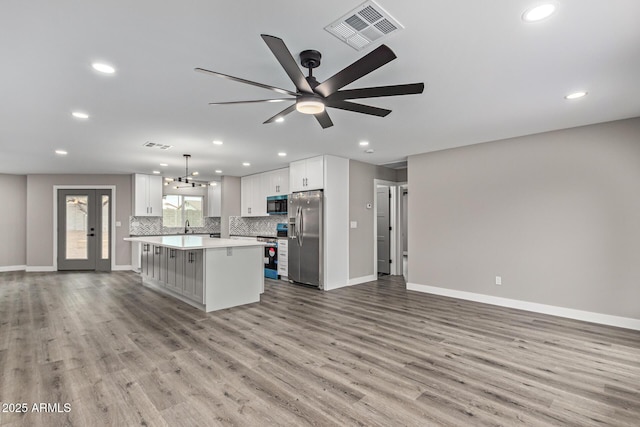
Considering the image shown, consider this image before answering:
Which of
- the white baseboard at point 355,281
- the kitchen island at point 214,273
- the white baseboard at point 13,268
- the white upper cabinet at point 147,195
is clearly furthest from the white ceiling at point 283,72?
the white baseboard at point 13,268

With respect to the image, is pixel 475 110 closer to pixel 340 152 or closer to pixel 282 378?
pixel 340 152

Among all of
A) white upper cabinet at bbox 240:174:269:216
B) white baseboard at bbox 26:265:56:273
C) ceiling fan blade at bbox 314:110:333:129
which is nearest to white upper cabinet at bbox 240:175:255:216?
white upper cabinet at bbox 240:174:269:216

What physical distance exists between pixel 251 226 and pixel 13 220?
6196mm

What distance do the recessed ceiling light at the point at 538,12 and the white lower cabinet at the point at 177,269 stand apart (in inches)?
170

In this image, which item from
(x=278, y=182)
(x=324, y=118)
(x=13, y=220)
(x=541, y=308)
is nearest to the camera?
(x=324, y=118)

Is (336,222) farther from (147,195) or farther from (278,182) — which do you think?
(147,195)

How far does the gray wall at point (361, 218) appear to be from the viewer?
257 inches

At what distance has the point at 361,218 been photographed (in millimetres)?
6715

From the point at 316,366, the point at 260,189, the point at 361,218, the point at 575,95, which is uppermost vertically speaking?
the point at 575,95

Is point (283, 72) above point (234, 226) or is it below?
above

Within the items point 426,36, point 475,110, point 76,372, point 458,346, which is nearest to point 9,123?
point 76,372

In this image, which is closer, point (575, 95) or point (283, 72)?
point (283, 72)

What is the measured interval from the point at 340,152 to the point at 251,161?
6.57ft

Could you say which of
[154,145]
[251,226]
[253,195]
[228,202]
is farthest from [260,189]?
[154,145]
